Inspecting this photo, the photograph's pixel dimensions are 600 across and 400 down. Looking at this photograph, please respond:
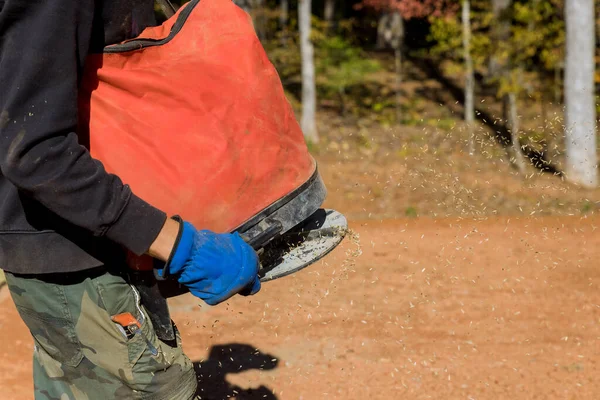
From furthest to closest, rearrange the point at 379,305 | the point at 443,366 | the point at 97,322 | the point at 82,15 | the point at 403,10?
the point at 403,10
the point at 379,305
the point at 443,366
the point at 97,322
the point at 82,15

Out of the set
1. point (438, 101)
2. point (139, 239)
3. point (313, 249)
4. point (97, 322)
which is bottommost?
point (438, 101)

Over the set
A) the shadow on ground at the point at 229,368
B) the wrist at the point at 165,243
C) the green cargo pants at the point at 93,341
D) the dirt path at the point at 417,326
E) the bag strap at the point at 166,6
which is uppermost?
the bag strap at the point at 166,6

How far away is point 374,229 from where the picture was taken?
6223 mm

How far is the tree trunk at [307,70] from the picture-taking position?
1212 cm

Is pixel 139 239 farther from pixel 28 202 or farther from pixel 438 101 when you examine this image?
pixel 438 101

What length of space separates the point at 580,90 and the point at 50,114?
8.88 meters

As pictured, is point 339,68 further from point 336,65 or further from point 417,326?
point 417,326

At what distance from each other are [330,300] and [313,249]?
2851 millimetres

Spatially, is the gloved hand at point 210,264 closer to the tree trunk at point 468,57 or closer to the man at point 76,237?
the man at point 76,237

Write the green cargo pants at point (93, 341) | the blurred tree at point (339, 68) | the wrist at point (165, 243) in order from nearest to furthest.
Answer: the wrist at point (165, 243) < the green cargo pants at point (93, 341) < the blurred tree at point (339, 68)

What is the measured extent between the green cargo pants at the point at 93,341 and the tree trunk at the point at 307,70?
412 inches

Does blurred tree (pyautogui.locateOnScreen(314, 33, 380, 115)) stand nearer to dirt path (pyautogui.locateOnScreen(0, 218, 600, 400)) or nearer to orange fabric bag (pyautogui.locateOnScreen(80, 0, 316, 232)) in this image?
dirt path (pyautogui.locateOnScreen(0, 218, 600, 400))

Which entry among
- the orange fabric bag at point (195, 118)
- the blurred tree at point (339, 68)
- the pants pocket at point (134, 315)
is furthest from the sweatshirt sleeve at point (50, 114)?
the blurred tree at point (339, 68)

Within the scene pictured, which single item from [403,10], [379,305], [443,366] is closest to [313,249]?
[443,366]
